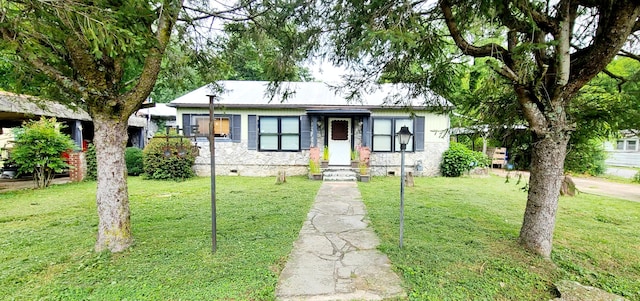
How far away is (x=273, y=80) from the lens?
4.32m

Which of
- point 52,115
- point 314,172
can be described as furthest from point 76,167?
point 314,172

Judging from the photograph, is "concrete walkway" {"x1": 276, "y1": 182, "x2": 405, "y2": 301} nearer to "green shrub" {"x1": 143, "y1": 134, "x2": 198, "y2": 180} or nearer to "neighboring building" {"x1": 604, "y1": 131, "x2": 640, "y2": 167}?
"green shrub" {"x1": 143, "y1": 134, "x2": 198, "y2": 180}

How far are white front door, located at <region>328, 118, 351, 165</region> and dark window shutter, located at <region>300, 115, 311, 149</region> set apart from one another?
879mm

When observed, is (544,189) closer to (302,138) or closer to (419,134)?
(419,134)

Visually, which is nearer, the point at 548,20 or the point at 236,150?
the point at 548,20

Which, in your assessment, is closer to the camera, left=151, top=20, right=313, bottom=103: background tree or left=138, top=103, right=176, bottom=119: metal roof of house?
left=151, top=20, right=313, bottom=103: background tree

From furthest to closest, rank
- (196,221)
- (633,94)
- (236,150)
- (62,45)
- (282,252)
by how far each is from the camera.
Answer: (236,150) < (196,221) < (282,252) < (633,94) < (62,45)

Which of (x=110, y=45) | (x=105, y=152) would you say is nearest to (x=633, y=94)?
(x=110, y=45)

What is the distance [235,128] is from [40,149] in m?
5.72

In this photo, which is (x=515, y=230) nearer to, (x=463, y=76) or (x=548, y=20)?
(x=463, y=76)

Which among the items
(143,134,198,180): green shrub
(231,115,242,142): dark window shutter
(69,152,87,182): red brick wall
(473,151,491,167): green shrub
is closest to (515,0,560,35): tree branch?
(473,151,491,167): green shrub

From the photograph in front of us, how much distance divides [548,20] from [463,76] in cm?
140

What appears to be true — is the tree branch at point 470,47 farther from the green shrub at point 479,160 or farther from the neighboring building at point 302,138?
the green shrub at point 479,160

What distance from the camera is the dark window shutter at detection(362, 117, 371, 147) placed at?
34.7 feet
